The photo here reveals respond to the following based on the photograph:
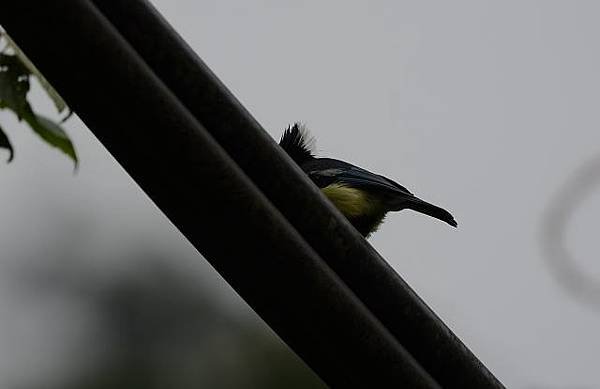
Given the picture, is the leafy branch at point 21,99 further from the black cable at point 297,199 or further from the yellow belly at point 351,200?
the yellow belly at point 351,200

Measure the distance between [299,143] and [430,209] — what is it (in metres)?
0.70

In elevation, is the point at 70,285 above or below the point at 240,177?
above

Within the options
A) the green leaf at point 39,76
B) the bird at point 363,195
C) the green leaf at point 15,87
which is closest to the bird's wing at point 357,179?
the bird at point 363,195

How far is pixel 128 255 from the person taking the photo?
61.4ft

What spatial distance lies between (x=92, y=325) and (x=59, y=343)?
50 centimetres

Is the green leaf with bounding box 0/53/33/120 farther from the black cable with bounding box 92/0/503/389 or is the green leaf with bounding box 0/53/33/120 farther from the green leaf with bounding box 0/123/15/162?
the black cable with bounding box 92/0/503/389

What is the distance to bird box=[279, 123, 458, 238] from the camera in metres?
4.92

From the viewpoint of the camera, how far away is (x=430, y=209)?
495 cm

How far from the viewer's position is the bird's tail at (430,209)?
487 cm

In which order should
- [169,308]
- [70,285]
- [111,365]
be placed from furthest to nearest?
[70,285] → [169,308] → [111,365]

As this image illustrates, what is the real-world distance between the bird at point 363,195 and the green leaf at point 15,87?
9.53 feet

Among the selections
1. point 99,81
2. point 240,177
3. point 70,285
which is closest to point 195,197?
point 240,177

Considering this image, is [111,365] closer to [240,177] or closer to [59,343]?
[59,343]

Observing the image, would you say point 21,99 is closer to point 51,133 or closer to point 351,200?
point 51,133
